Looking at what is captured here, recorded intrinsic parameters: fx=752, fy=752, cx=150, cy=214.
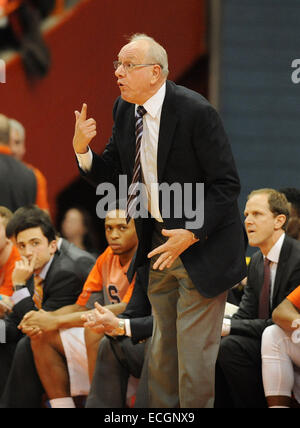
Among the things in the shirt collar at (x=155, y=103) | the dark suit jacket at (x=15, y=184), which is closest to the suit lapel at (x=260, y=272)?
the shirt collar at (x=155, y=103)

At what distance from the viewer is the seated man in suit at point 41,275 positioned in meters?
3.90

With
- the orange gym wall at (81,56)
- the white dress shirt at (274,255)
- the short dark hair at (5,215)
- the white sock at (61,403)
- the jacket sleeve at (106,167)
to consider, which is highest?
the orange gym wall at (81,56)

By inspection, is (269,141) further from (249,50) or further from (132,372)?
(132,372)

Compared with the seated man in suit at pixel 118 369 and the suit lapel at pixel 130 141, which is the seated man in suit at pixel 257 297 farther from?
the suit lapel at pixel 130 141

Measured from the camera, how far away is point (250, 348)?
133 inches

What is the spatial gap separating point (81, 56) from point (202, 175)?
11.3 feet

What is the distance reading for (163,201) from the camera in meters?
2.55

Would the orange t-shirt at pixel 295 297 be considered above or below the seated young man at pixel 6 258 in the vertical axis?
below

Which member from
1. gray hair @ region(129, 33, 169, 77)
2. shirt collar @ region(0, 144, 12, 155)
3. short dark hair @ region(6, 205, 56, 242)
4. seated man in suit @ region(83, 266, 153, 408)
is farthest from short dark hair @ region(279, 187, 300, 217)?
shirt collar @ region(0, 144, 12, 155)

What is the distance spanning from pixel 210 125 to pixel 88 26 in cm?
358

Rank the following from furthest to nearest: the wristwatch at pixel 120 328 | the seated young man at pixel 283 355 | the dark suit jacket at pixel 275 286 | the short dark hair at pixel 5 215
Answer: the short dark hair at pixel 5 215 < the dark suit jacket at pixel 275 286 < the seated young man at pixel 283 355 < the wristwatch at pixel 120 328

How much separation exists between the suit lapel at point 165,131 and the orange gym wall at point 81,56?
3045 millimetres

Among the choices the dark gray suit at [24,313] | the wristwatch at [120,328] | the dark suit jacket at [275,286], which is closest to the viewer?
the wristwatch at [120,328]
